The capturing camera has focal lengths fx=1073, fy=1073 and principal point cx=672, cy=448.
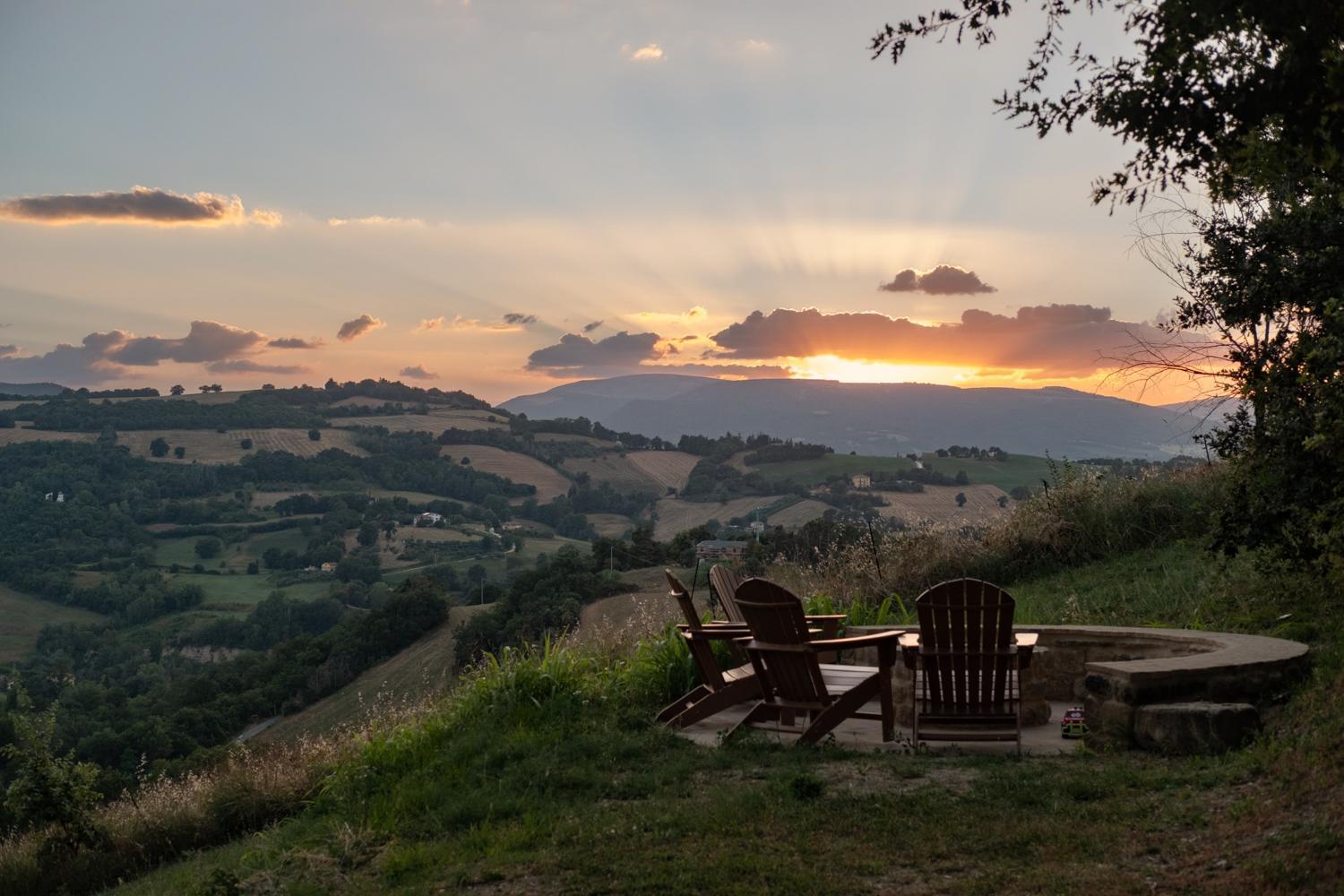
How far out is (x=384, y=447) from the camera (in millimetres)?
116938

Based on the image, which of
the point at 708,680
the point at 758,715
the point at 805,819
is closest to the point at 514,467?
the point at 708,680

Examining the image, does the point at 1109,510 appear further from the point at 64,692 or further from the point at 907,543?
the point at 64,692

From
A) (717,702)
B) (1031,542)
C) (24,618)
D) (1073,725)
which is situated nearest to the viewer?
(1073,725)

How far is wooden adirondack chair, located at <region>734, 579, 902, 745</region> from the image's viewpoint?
6.30m

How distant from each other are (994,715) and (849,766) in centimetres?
98

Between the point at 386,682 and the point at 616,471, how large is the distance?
222ft

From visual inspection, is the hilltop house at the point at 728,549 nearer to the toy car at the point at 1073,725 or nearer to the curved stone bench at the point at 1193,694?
the toy car at the point at 1073,725

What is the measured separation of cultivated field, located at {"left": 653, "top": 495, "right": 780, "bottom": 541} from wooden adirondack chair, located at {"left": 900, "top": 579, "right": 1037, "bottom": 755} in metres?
66.8

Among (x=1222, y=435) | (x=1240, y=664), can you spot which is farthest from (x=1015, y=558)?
(x=1240, y=664)

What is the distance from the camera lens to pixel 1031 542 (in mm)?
14055

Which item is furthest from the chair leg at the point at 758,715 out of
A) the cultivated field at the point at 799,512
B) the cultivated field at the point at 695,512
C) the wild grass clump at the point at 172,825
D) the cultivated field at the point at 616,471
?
the cultivated field at the point at 616,471

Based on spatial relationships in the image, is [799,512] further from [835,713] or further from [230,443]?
[230,443]

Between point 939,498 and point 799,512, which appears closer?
point 939,498

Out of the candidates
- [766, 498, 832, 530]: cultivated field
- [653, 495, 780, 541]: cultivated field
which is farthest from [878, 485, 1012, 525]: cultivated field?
[653, 495, 780, 541]: cultivated field
